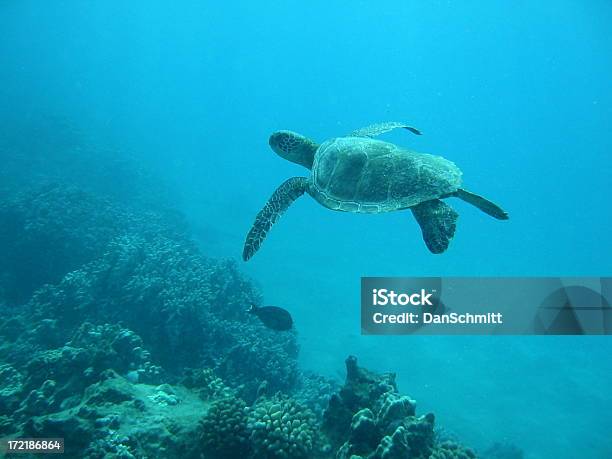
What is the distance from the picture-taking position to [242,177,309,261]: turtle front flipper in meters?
6.76

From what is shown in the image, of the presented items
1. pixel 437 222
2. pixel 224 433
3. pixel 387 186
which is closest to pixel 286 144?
pixel 387 186

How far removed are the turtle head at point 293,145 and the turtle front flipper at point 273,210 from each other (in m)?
0.84

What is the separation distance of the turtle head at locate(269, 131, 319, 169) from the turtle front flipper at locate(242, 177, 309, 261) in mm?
845

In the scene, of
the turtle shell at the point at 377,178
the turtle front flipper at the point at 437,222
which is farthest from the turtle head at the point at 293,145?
the turtle front flipper at the point at 437,222

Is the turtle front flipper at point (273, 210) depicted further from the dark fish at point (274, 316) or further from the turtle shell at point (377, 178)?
Result: the dark fish at point (274, 316)

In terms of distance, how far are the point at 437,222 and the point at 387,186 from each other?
3.23 ft

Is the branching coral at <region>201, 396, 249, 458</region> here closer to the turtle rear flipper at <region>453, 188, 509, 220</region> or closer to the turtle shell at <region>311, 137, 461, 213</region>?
the turtle shell at <region>311, 137, 461, 213</region>

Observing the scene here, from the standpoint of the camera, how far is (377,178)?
586cm

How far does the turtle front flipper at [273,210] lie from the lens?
6.76 metres

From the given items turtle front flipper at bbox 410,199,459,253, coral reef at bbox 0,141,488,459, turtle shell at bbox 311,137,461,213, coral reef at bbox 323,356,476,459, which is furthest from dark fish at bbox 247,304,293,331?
turtle front flipper at bbox 410,199,459,253

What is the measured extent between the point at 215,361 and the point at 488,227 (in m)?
72.1

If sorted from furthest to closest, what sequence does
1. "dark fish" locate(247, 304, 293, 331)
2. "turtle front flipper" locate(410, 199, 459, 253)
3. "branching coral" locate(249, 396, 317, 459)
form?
1. "dark fish" locate(247, 304, 293, 331)
2. "turtle front flipper" locate(410, 199, 459, 253)
3. "branching coral" locate(249, 396, 317, 459)

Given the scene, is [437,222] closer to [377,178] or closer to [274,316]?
[377,178]

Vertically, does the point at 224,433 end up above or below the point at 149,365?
below
